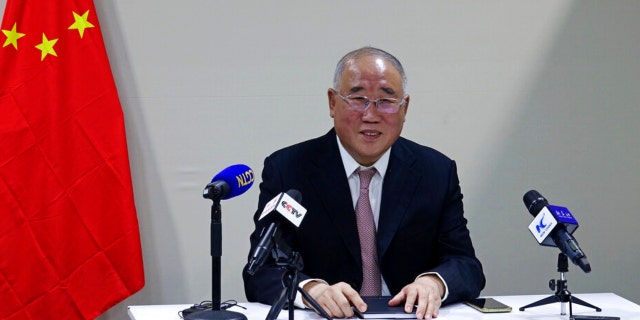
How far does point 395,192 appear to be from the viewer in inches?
151

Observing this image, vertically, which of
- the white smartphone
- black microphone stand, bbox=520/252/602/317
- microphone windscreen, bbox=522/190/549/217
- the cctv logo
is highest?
the cctv logo

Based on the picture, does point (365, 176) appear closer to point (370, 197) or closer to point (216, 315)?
point (370, 197)

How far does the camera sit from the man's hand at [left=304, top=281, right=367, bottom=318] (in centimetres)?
322

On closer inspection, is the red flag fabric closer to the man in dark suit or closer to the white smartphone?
the man in dark suit

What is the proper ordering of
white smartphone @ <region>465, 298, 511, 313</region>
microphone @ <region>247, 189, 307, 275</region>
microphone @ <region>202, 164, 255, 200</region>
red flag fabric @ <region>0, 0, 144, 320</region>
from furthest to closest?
red flag fabric @ <region>0, 0, 144, 320</region>
white smartphone @ <region>465, 298, 511, 313</region>
microphone @ <region>202, 164, 255, 200</region>
microphone @ <region>247, 189, 307, 275</region>

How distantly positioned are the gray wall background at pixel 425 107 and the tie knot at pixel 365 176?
1269mm

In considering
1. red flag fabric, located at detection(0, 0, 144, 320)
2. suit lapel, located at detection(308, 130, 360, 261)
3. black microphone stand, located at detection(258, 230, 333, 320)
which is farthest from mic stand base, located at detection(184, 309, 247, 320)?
red flag fabric, located at detection(0, 0, 144, 320)

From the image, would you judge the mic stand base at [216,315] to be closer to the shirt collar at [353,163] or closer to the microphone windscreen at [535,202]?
the shirt collar at [353,163]

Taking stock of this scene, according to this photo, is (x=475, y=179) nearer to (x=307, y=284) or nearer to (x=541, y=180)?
(x=541, y=180)

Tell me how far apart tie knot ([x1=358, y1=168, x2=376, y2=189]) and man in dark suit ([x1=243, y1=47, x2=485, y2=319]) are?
0.01 m

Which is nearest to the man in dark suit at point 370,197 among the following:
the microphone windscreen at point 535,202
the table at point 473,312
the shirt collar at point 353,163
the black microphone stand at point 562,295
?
the shirt collar at point 353,163

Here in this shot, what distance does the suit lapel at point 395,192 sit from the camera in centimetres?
376

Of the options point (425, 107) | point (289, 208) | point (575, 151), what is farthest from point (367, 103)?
point (575, 151)

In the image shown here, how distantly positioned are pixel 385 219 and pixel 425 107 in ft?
5.20
